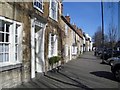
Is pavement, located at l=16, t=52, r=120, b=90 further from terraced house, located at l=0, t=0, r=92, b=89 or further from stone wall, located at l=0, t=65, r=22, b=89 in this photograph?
terraced house, located at l=0, t=0, r=92, b=89

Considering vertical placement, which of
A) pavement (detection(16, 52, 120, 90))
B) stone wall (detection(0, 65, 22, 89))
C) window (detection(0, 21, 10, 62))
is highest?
window (detection(0, 21, 10, 62))

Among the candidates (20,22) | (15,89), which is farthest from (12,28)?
(15,89)

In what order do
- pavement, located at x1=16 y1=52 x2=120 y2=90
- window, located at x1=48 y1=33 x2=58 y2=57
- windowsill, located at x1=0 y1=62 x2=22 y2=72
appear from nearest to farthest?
windowsill, located at x1=0 y1=62 x2=22 y2=72 → pavement, located at x1=16 y1=52 x2=120 y2=90 → window, located at x1=48 y1=33 x2=58 y2=57

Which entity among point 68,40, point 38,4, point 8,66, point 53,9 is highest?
point 53,9

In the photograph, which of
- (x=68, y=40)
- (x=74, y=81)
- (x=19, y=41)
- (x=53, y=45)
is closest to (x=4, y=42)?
(x=19, y=41)

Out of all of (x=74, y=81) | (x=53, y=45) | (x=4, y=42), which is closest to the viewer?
(x=4, y=42)

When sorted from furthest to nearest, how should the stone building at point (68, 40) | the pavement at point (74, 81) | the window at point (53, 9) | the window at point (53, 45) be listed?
1. the stone building at point (68, 40)
2. the window at point (53, 45)
3. the window at point (53, 9)
4. the pavement at point (74, 81)

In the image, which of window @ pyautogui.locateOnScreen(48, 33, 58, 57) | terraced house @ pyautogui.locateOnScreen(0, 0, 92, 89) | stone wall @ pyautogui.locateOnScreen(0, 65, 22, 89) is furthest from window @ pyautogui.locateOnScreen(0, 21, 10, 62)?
window @ pyautogui.locateOnScreen(48, 33, 58, 57)

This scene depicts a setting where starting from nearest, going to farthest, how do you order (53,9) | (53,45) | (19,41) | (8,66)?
(8,66) < (19,41) < (53,9) < (53,45)

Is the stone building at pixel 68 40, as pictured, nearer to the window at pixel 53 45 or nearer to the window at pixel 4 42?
the window at pixel 53 45

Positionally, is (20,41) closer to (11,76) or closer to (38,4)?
(11,76)

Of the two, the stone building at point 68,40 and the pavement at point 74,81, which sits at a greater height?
the stone building at point 68,40

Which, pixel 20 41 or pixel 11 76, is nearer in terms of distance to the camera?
pixel 11 76

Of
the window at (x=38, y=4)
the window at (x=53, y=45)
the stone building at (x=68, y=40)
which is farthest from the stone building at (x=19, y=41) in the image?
the stone building at (x=68, y=40)
